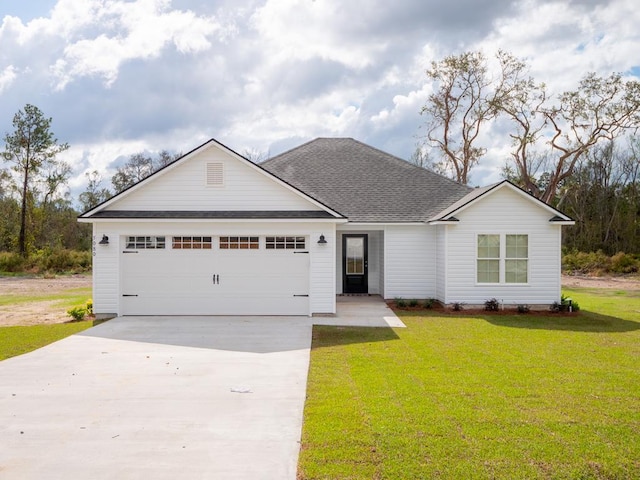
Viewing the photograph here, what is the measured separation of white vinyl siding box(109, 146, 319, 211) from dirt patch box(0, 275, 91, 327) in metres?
3.77

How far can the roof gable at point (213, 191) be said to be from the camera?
14.8m

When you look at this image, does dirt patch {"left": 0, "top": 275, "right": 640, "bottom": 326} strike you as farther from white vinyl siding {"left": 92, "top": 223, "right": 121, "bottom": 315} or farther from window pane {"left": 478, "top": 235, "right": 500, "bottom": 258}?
window pane {"left": 478, "top": 235, "right": 500, "bottom": 258}

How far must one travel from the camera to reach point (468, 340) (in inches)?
450

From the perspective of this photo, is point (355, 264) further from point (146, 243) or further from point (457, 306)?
point (146, 243)

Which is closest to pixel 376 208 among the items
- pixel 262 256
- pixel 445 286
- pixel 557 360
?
pixel 445 286

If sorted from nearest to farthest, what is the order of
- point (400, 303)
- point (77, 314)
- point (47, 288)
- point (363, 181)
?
1. point (77, 314)
2. point (400, 303)
3. point (363, 181)
4. point (47, 288)

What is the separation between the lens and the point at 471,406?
663 cm

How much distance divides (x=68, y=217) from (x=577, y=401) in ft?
150

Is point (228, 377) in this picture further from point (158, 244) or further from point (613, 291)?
point (613, 291)

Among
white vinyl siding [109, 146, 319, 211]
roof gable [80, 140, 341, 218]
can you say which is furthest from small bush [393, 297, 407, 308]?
white vinyl siding [109, 146, 319, 211]

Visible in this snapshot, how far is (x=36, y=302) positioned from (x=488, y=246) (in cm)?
1588

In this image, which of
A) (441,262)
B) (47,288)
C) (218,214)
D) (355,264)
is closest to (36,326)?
(218,214)

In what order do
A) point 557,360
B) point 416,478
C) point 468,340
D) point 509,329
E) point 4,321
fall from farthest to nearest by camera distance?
point 4,321, point 509,329, point 468,340, point 557,360, point 416,478

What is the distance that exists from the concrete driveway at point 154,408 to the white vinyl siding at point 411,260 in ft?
23.2
